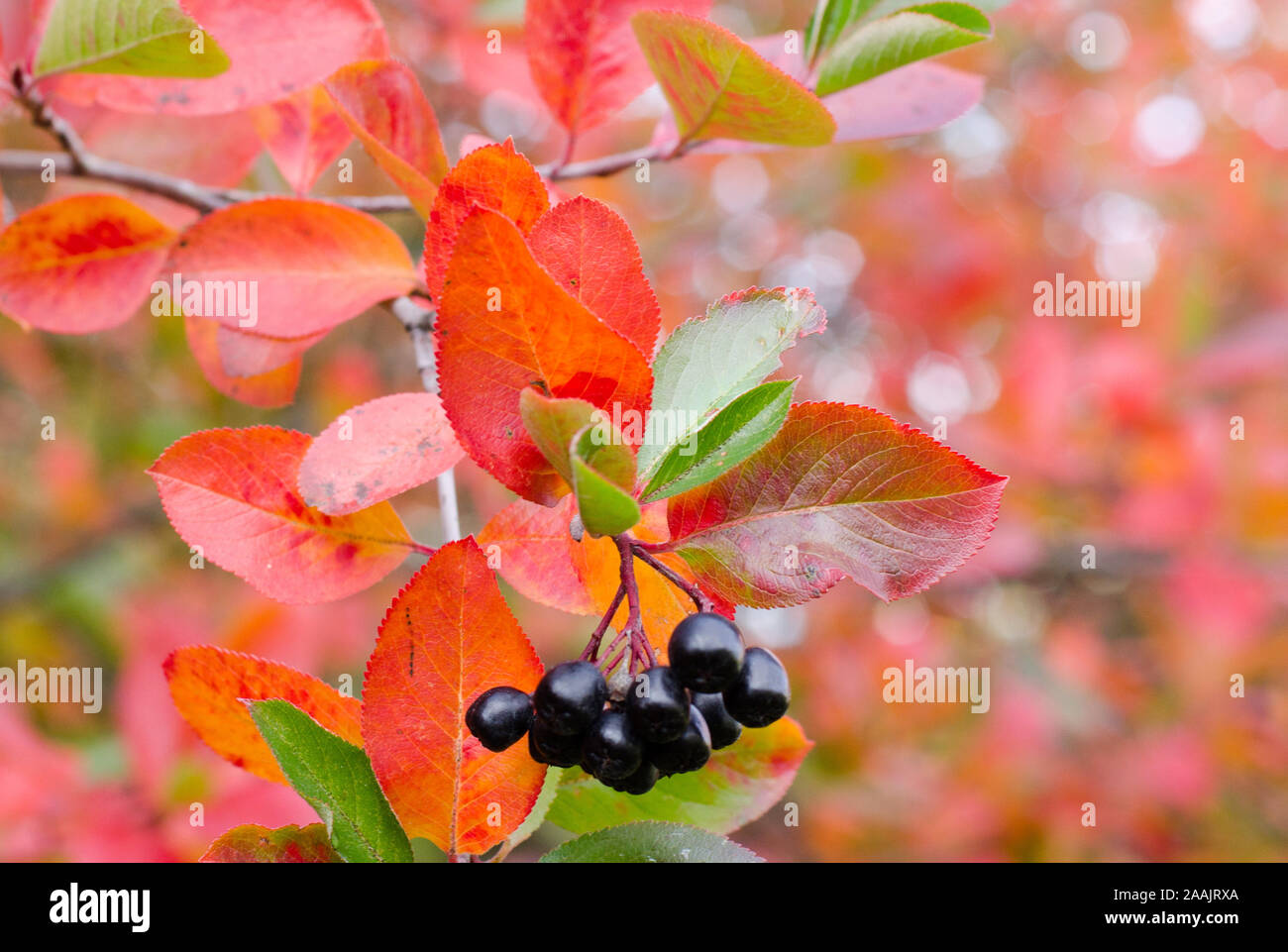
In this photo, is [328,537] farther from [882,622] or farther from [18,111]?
[882,622]

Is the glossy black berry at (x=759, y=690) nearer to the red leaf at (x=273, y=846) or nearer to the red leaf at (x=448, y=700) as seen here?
the red leaf at (x=448, y=700)

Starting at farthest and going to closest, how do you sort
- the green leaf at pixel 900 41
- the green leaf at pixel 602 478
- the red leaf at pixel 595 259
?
the green leaf at pixel 900 41 < the red leaf at pixel 595 259 < the green leaf at pixel 602 478

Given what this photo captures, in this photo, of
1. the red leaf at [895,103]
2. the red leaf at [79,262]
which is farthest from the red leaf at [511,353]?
the red leaf at [79,262]

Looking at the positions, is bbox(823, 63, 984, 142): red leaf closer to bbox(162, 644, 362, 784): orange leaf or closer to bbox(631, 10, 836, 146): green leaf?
bbox(631, 10, 836, 146): green leaf

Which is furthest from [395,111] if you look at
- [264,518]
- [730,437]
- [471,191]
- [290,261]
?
[730,437]

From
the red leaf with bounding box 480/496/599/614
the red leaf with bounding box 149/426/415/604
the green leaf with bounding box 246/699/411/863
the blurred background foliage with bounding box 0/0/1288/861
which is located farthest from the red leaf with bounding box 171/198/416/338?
the blurred background foliage with bounding box 0/0/1288/861

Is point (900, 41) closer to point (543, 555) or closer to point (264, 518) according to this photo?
point (543, 555)
